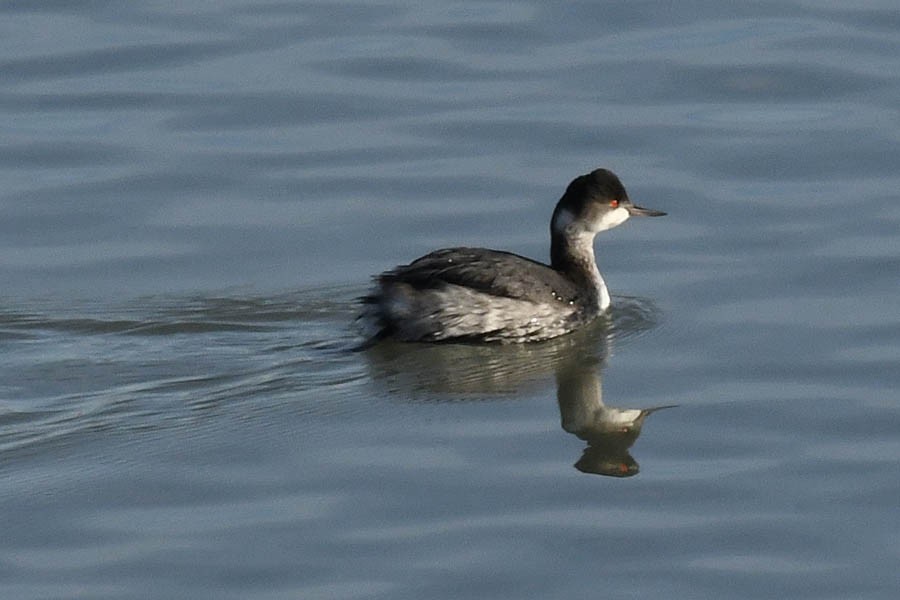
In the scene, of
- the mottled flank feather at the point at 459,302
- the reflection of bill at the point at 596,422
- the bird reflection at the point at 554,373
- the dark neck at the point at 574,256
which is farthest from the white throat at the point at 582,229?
the reflection of bill at the point at 596,422

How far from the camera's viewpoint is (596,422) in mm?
8945

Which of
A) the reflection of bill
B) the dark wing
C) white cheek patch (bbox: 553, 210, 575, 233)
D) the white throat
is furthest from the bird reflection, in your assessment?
white cheek patch (bbox: 553, 210, 575, 233)

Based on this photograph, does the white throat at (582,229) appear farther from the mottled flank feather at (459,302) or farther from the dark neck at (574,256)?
the mottled flank feather at (459,302)

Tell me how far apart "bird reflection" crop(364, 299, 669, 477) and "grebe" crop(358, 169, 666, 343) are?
65 millimetres

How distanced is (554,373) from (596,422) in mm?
925

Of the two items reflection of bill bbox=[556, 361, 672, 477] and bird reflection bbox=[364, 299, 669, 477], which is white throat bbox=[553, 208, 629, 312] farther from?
reflection of bill bbox=[556, 361, 672, 477]

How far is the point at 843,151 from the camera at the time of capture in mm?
12383

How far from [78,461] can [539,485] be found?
185cm

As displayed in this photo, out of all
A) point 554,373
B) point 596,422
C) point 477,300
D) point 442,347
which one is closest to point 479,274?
point 477,300

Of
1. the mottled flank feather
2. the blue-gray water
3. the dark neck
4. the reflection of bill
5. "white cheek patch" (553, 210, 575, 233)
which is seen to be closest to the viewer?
the blue-gray water

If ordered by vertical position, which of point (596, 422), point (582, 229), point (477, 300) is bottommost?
point (596, 422)

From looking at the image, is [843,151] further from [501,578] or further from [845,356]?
[501,578]

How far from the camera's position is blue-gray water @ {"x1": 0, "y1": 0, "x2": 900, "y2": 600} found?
743 cm

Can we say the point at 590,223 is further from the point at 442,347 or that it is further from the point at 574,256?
the point at 442,347
